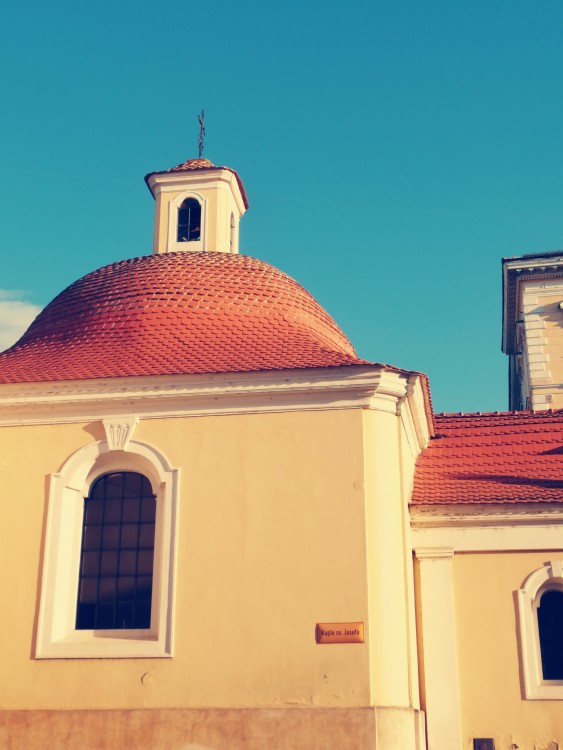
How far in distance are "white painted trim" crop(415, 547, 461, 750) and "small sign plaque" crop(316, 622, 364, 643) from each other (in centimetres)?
211

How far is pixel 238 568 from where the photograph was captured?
565 inches

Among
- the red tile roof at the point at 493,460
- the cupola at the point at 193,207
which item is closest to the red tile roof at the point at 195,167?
the cupola at the point at 193,207

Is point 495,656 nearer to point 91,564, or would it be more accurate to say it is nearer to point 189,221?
point 91,564

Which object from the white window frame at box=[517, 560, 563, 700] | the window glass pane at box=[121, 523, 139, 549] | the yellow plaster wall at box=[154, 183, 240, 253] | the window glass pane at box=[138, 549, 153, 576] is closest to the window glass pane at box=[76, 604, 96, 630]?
the window glass pane at box=[138, 549, 153, 576]

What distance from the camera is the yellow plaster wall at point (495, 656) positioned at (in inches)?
580

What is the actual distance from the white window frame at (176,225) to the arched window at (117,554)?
7.38 m

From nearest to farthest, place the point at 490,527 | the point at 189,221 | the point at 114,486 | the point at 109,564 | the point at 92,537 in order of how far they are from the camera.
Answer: the point at 109,564
the point at 92,537
the point at 114,486
the point at 490,527
the point at 189,221

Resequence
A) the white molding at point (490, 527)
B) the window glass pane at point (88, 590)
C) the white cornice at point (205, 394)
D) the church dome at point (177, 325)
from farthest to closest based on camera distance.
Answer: the church dome at point (177, 325), the white molding at point (490, 527), the white cornice at point (205, 394), the window glass pane at point (88, 590)

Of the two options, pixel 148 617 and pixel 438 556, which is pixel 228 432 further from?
pixel 438 556

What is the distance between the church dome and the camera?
15.9 meters

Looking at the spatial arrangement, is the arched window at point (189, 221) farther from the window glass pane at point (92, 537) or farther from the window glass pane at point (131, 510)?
the window glass pane at point (92, 537)

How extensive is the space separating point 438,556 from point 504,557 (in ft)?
3.29

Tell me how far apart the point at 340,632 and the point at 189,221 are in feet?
36.1

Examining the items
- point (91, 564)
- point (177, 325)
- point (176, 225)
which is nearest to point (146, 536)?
point (91, 564)
